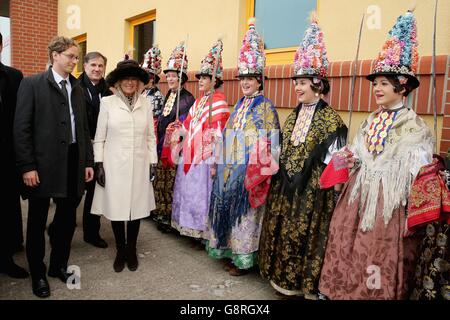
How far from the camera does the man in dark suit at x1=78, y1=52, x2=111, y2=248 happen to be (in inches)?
151

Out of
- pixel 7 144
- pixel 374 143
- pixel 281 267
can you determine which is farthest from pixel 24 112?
pixel 374 143

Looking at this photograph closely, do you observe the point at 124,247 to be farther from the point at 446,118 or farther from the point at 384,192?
the point at 446,118

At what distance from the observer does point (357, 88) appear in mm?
3184

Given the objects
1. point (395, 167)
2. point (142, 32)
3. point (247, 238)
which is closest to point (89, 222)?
point (247, 238)

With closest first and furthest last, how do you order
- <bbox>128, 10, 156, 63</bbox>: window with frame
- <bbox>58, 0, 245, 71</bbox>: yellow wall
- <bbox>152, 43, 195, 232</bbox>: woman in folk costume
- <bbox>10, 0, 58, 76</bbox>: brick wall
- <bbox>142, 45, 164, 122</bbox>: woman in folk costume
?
1. <bbox>152, 43, 195, 232</bbox>: woman in folk costume
2. <bbox>58, 0, 245, 71</bbox>: yellow wall
3. <bbox>142, 45, 164, 122</bbox>: woman in folk costume
4. <bbox>128, 10, 156, 63</bbox>: window with frame
5. <bbox>10, 0, 58, 76</bbox>: brick wall

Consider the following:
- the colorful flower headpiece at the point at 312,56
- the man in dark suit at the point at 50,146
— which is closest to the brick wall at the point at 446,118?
the colorful flower headpiece at the point at 312,56

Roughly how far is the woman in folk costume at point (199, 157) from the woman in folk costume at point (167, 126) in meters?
0.30

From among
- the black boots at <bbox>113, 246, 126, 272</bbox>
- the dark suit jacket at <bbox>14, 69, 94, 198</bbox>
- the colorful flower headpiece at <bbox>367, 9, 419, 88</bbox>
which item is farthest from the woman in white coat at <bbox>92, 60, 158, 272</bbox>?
the colorful flower headpiece at <bbox>367, 9, 419, 88</bbox>

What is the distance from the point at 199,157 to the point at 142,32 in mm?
3743

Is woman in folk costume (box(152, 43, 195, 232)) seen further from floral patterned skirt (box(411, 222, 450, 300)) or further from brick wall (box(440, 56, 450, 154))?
floral patterned skirt (box(411, 222, 450, 300))

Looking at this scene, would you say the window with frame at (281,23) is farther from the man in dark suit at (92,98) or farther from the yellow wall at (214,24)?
the man in dark suit at (92,98)

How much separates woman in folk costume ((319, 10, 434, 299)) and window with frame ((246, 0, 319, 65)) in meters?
1.63
